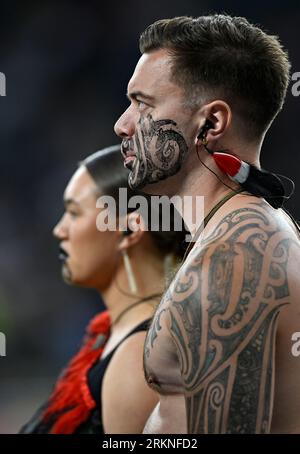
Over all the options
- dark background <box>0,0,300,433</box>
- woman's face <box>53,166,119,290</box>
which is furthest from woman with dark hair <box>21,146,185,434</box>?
dark background <box>0,0,300,433</box>

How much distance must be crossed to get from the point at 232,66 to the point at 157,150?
0.28 meters

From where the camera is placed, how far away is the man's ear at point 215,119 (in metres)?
1.84

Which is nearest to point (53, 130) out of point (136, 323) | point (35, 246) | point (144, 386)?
point (35, 246)

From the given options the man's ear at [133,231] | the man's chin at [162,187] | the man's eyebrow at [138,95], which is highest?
the man's eyebrow at [138,95]

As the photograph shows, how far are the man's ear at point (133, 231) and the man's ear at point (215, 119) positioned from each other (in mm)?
1120

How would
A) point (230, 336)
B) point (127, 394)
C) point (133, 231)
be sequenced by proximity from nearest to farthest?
1. point (230, 336)
2. point (127, 394)
3. point (133, 231)

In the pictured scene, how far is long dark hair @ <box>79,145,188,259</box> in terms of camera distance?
2.89 meters

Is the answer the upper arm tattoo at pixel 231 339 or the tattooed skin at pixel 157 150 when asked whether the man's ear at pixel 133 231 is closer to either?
the tattooed skin at pixel 157 150

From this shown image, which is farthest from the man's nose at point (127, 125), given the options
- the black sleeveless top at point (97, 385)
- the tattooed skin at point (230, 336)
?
the black sleeveless top at point (97, 385)

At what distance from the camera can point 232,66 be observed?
1.85 metres

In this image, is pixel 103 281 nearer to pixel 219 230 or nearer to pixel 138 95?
pixel 138 95

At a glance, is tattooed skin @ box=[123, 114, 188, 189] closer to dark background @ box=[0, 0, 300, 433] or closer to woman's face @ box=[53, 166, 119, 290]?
woman's face @ box=[53, 166, 119, 290]

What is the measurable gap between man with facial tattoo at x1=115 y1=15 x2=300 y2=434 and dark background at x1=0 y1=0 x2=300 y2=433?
157 inches

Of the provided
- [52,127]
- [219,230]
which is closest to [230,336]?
[219,230]
